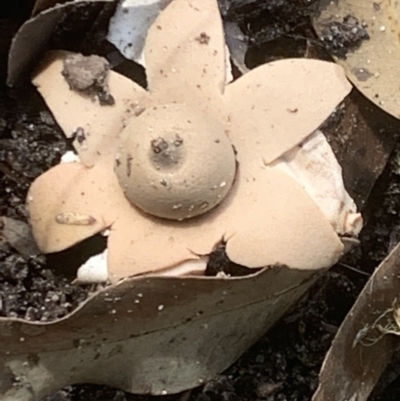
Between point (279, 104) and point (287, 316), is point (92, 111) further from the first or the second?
point (287, 316)

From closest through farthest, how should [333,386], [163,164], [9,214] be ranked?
[163,164], [333,386], [9,214]

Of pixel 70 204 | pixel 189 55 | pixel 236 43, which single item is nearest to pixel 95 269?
pixel 70 204

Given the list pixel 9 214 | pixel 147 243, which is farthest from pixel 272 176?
pixel 9 214

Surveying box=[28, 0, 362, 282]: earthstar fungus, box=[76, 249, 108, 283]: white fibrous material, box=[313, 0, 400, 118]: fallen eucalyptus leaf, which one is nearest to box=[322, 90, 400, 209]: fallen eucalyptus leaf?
box=[313, 0, 400, 118]: fallen eucalyptus leaf

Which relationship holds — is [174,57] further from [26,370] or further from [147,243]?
[26,370]

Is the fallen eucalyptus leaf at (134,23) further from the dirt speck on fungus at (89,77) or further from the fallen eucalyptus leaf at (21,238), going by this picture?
the fallen eucalyptus leaf at (21,238)

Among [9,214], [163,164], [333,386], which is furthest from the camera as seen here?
[9,214]

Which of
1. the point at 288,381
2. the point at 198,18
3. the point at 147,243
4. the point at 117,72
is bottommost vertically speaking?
the point at 288,381
